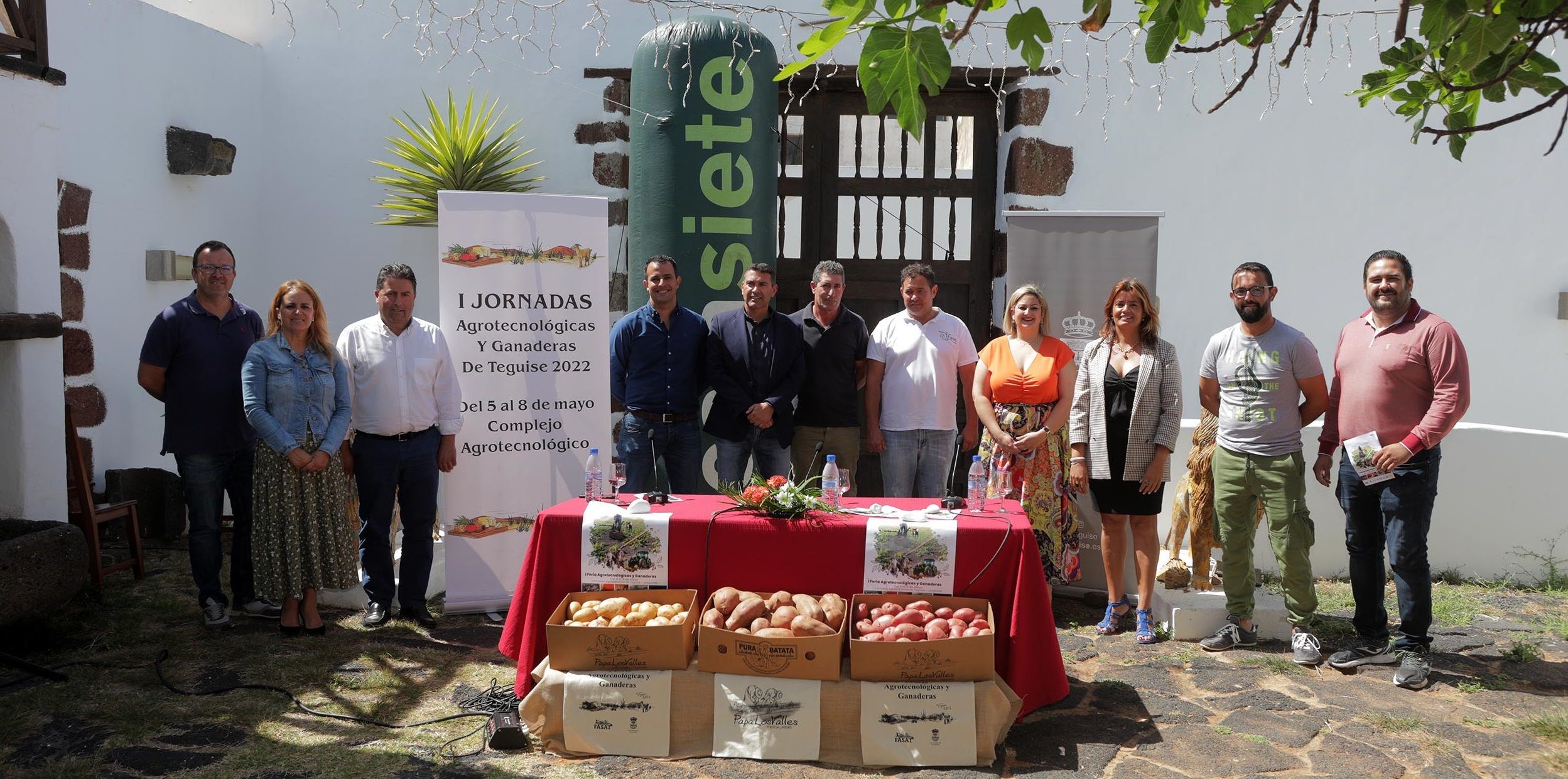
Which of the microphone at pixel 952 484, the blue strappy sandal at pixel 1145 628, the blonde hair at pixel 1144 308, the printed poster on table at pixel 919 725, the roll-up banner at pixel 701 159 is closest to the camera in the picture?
the printed poster on table at pixel 919 725

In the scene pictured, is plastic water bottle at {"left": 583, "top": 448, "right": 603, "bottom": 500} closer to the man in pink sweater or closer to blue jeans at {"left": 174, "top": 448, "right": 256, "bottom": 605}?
blue jeans at {"left": 174, "top": 448, "right": 256, "bottom": 605}

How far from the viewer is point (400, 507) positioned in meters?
4.71

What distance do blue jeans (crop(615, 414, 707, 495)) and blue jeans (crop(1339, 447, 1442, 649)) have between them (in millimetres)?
2654

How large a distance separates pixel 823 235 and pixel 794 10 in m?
1.29

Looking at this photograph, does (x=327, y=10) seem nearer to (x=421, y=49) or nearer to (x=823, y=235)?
(x=421, y=49)

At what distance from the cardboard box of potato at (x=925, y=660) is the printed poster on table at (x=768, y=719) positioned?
0.17 m

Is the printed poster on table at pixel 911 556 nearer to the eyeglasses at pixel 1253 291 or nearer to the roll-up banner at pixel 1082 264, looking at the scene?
the eyeglasses at pixel 1253 291

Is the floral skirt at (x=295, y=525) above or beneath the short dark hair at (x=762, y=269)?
beneath

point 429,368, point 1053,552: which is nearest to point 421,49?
point 429,368

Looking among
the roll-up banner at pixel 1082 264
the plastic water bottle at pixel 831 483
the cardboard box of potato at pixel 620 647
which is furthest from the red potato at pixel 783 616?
the roll-up banner at pixel 1082 264

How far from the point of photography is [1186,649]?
14.6ft

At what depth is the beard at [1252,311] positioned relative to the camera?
14.2 feet

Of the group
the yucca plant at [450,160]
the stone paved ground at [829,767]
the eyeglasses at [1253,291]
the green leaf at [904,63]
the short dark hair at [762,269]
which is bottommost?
the stone paved ground at [829,767]

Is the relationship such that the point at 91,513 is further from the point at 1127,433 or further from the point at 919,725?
the point at 1127,433
